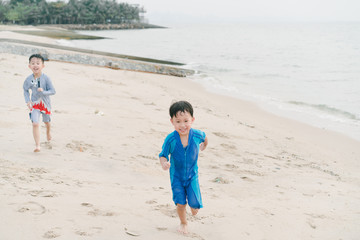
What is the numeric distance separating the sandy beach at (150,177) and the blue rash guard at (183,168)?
0.35 metres

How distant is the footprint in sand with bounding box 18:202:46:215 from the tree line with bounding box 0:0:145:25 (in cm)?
9329

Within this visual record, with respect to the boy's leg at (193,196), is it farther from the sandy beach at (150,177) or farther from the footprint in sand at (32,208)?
the footprint in sand at (32,208)

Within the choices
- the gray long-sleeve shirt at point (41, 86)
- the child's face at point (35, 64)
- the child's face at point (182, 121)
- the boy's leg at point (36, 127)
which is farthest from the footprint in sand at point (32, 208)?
the child's face at point (35, 64)

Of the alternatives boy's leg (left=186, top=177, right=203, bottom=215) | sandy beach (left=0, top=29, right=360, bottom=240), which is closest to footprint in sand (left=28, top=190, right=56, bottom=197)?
sandy beach (left=0, top=29, right=360, bottom=240)

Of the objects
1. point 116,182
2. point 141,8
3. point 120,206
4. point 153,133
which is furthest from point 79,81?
point 141,8

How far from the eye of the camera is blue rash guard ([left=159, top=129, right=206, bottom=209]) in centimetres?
293

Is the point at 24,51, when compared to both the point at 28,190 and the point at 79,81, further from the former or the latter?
the point at 28,190

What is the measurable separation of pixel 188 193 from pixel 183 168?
8.9 inches

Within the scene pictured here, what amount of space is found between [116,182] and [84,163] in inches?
30.1

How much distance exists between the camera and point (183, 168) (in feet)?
9.64

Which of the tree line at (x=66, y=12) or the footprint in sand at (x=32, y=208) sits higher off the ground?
the tree line at (x=66, y=12)

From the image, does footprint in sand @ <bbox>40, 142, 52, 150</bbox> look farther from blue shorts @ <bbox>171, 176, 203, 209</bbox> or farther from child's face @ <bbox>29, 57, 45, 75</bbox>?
blue shorts @ <bbox>171, 176, 203, 209</bbox>

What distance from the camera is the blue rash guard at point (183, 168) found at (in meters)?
2.93

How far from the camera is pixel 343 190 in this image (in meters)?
4.84
